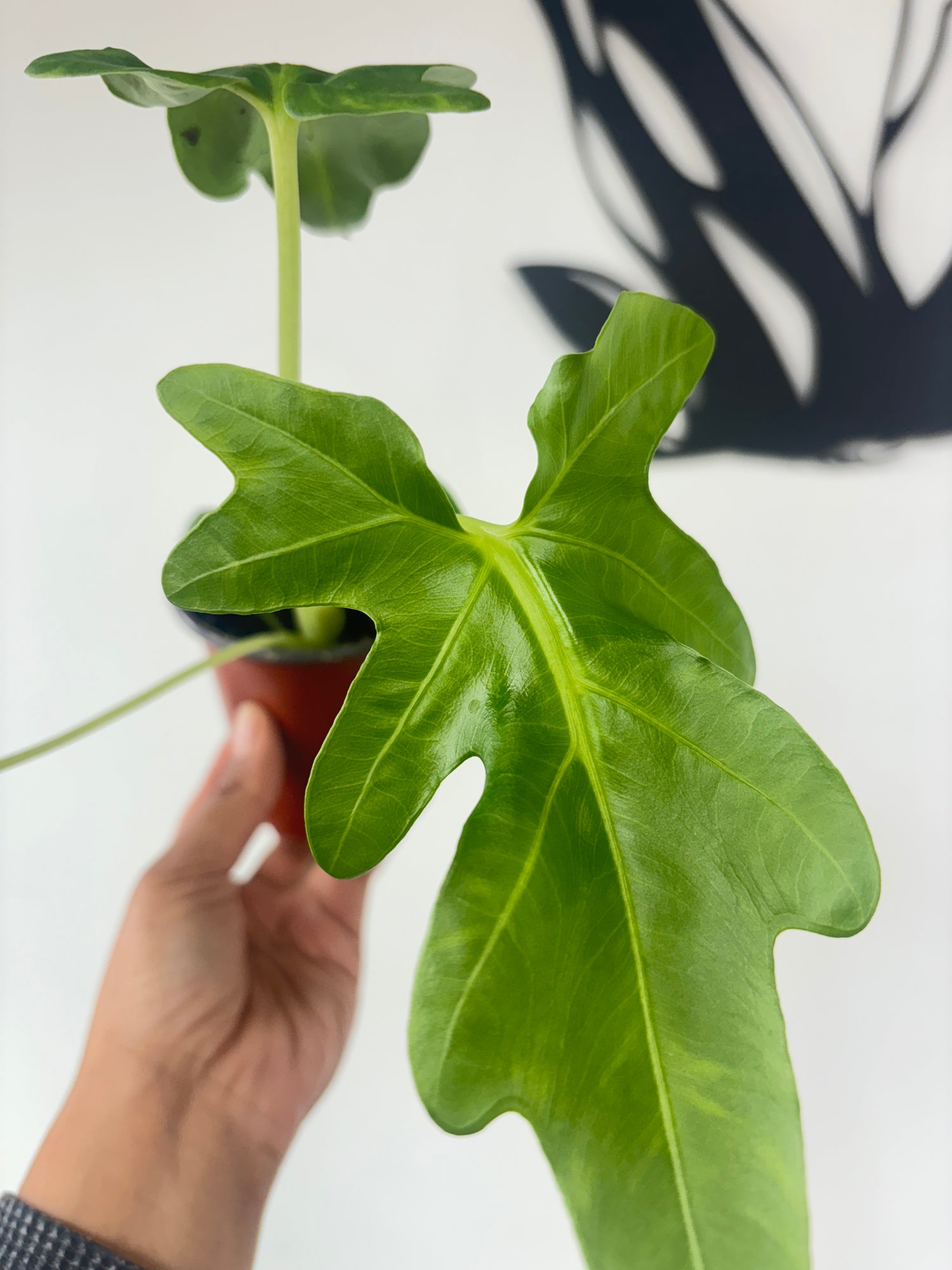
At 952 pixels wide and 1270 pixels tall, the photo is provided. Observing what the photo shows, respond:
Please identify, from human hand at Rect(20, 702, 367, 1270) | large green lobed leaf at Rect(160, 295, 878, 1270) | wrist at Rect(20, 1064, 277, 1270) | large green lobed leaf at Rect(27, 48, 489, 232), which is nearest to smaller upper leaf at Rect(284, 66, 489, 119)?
large green lobed leaf at Rect(27, 48, 489, 232)

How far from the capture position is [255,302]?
1001mm

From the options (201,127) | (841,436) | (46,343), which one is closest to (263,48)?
(201,127)

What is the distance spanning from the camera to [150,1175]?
682 mm

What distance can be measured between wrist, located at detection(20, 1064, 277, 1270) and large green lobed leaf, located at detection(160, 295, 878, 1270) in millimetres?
386

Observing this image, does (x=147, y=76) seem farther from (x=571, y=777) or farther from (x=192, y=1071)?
(x=192, y=1071)

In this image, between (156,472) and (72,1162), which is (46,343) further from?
(72,1162)

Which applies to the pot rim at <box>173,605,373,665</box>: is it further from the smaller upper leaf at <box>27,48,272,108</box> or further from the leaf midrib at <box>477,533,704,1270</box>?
the smaller upper leaf at <box>27,48,272,108</box>

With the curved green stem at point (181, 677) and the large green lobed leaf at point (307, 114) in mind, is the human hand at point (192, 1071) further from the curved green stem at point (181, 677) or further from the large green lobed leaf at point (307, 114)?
the large green lobed leaf at point (307, 114)

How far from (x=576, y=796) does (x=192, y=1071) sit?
0.47 m

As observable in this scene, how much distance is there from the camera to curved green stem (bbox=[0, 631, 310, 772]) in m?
0.60

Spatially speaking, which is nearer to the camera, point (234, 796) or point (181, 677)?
point (181, 677)

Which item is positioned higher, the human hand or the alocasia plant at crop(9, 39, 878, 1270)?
the alocasia plant at crop(9, 39, 878, 1270)

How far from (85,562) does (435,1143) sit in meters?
0.76

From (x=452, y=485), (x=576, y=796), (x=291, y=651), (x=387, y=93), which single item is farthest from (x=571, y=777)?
(x=452, y=485)
